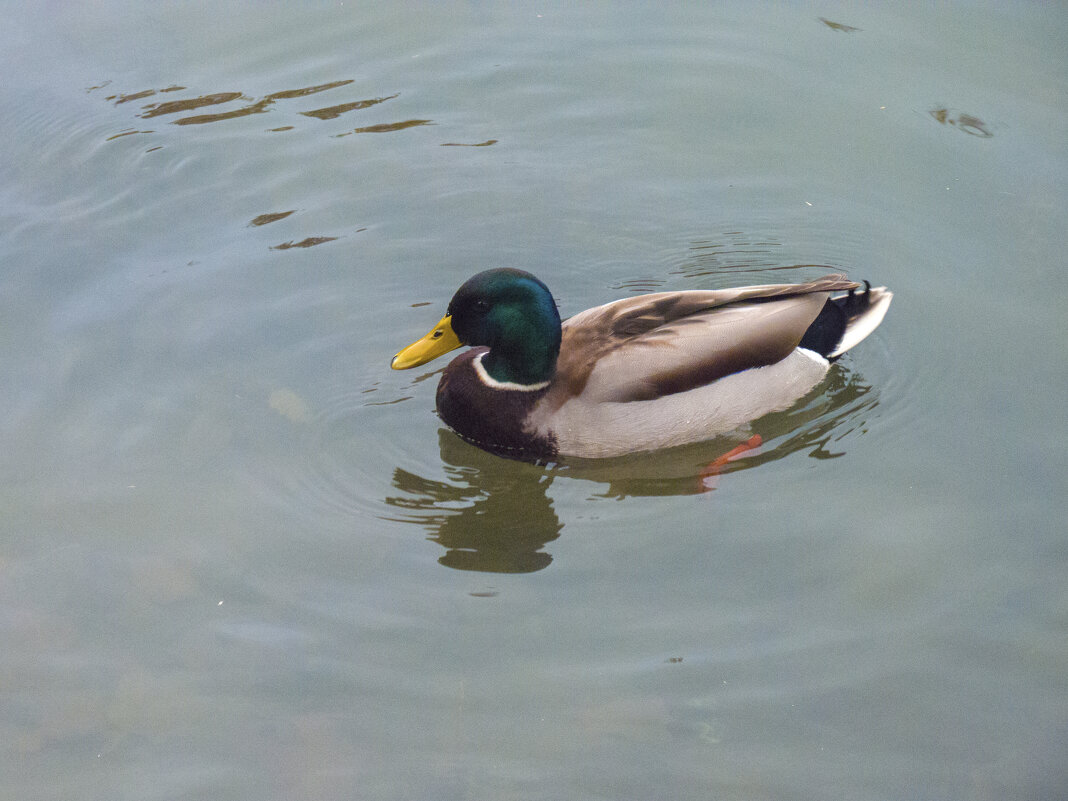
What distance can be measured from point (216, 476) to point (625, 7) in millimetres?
5055

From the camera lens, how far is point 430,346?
509 centimetres

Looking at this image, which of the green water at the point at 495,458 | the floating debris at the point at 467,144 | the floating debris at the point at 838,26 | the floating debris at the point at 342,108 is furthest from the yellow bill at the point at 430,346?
the floating debris at the point at 838,26

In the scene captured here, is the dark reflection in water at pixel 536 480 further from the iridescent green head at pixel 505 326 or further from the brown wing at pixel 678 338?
the iridescent green head at pixel 505 326

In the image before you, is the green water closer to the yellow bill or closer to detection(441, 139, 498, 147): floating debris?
detection(441, 139, 498, 147): floating debris

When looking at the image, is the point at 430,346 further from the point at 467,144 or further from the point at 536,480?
the point at 467,144

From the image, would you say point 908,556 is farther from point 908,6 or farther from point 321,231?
point 908,6

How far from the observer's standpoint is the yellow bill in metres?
5.07

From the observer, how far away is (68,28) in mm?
8281

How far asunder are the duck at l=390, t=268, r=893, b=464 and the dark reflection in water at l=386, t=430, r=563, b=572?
102 millimetres

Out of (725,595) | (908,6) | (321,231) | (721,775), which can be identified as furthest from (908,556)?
(908,6)

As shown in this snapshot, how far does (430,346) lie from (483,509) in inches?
29.7

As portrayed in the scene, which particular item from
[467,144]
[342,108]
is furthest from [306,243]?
[342,108]

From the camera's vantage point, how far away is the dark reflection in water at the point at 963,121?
712 centimetres

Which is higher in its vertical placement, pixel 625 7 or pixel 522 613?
pixel 625 7
